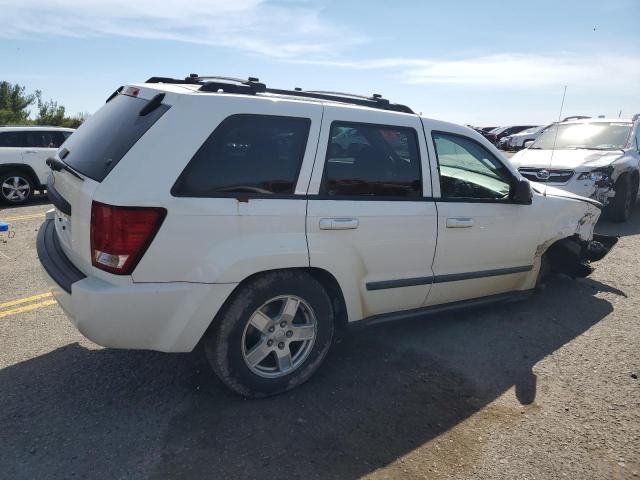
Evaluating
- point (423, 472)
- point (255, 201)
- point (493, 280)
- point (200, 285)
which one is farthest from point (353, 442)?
point (493, 280)

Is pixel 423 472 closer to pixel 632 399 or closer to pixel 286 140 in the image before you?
pixel 632 399

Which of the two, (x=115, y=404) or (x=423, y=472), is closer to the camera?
(x=423, y=472)

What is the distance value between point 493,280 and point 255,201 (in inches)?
91.4

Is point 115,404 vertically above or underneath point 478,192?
underneath

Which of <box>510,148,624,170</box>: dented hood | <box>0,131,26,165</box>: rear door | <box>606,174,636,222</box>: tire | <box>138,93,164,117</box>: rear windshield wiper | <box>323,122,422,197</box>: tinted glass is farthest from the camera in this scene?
<box>0,131,26,165</box>: rear door

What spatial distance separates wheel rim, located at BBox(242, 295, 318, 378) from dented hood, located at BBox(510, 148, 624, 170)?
609 cm

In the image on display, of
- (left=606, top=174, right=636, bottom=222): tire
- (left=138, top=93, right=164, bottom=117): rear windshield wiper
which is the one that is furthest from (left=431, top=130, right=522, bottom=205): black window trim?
(left=606, top=174, right=636, bottom=222): tire

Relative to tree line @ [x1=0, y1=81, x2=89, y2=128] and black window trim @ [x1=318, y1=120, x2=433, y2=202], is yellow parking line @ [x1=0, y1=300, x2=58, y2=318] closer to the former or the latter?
black window trim @ [x1=318, y1=120, x2=433, y2=202]

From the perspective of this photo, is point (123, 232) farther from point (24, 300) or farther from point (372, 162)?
point (24, 300)

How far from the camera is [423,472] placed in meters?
2.49

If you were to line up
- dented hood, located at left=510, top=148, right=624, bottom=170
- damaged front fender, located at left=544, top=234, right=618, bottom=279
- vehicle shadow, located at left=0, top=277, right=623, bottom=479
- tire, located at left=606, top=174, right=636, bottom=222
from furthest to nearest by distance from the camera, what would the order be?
tire, located at left=606, top=174, right=636, bottom=222
dented hood, located at left=510, top=148, right=624, bottom=170
damaged front fender, located at left=544, top=234, right=618, bottom=279
vehicle shadow, located at left=0, top=277, right=623, bottom=479

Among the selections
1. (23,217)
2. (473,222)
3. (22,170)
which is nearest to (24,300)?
(473,222)

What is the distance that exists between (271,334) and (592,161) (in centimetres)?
684

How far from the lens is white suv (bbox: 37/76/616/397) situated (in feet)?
8.48
